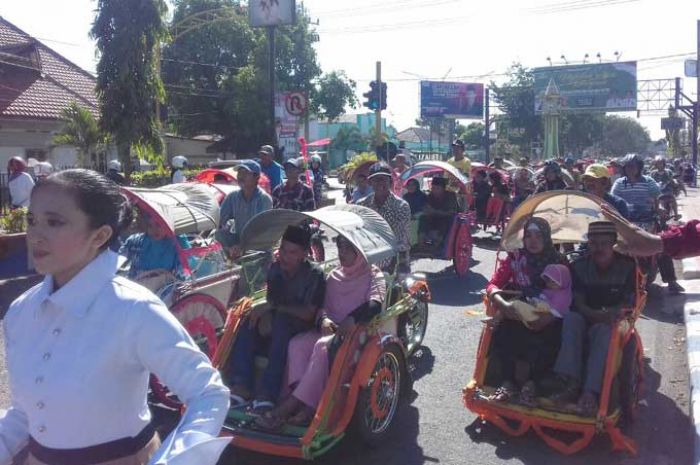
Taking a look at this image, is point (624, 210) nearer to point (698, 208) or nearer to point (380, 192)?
point (380, 192)

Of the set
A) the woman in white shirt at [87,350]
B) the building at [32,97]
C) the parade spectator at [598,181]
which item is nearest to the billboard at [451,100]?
the building at [32,97]

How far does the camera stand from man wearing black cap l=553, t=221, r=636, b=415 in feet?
15.8

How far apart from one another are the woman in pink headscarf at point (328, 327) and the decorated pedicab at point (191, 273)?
3.67 feet

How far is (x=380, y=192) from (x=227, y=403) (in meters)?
6.47

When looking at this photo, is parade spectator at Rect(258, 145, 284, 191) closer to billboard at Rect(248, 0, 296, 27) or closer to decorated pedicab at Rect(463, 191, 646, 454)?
decorated pedicab at Rect(463, 191, 646, 454)

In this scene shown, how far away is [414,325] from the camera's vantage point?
22.2 feet

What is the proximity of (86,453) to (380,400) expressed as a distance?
310 cm

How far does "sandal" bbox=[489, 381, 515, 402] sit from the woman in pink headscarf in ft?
3.37

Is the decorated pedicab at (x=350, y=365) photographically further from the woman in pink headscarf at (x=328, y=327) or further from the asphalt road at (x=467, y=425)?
the asphalt road at (x=467, y=425)

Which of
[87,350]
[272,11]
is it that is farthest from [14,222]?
[272,11]

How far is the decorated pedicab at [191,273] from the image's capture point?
5742 millimetres

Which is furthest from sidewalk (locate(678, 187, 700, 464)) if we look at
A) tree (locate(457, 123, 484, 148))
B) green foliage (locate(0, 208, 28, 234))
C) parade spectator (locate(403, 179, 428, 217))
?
tree (locate(457, 123, 484, 148))

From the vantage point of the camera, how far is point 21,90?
22.2 m

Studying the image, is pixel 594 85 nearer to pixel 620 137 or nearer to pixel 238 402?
pixel 238 402
